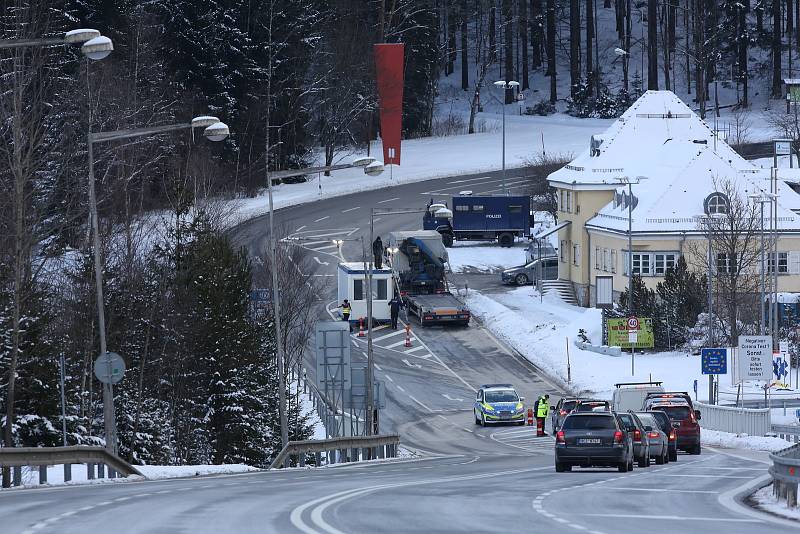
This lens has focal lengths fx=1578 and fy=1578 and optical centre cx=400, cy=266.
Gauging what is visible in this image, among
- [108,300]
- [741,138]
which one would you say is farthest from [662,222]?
[741,138]

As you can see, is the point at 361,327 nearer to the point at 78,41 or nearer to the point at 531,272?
the point at 531,272

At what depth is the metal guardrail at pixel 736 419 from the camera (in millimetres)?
48000

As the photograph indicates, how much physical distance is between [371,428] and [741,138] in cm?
7691

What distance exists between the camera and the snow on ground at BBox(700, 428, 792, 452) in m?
44.4

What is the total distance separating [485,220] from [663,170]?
1322 cm

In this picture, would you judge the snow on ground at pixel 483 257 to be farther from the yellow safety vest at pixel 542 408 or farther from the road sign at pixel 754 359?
the road sign at pixel 754 359

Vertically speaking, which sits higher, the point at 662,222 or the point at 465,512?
the point at 662,222

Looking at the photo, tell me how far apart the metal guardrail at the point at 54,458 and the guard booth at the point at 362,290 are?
43445mm

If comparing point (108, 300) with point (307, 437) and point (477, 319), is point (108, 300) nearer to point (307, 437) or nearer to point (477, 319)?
point (307, 437)

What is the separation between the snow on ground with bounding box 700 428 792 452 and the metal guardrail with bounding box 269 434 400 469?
10.0 m

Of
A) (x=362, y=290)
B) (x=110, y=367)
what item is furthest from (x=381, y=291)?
(x=110, y=367)

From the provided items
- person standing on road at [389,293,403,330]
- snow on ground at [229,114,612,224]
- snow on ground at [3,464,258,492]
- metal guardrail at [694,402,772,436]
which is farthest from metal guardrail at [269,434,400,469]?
snow on ground at [229,114,612,224]

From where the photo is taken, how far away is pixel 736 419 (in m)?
49.4

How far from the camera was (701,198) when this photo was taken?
257ft
